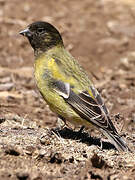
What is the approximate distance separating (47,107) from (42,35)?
248cm

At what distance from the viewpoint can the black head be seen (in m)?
8.44

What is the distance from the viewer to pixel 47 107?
10562mm

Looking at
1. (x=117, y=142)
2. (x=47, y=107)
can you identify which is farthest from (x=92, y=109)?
(x=47, y=107)

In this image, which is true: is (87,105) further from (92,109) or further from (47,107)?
(47,107)

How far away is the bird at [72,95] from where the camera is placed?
729 cm

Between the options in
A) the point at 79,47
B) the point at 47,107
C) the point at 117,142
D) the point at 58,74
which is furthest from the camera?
the point at 79,47

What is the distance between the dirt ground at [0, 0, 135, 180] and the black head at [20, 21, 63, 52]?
1.30m

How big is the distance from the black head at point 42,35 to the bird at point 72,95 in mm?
321

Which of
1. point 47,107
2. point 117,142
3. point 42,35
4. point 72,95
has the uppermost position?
point 42,35

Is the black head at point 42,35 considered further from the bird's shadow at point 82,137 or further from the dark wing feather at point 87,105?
the bird's shadow at point 82,137

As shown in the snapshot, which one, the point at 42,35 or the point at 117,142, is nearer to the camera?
the point at 117,142

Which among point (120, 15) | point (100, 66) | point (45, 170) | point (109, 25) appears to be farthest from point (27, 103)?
point (120, 15)

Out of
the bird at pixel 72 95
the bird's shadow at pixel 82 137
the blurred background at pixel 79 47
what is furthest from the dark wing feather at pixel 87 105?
the blurred background at pixel 79 47

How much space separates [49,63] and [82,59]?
5.18 meters
